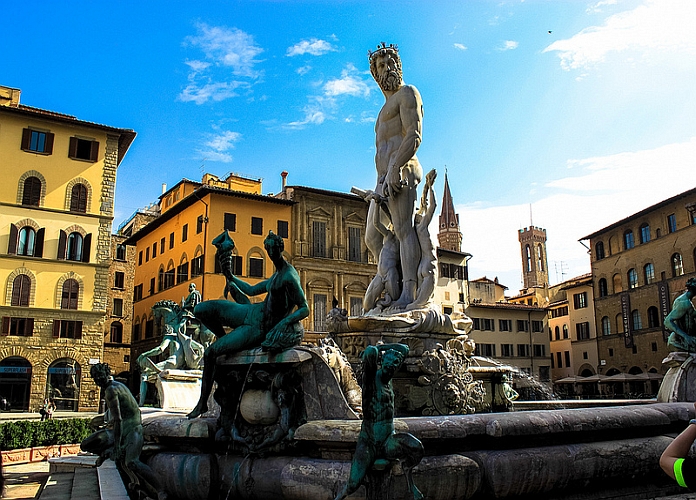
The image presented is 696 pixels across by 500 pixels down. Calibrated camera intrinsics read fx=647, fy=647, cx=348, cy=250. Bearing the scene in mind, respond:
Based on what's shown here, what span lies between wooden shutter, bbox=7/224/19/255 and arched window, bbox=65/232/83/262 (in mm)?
2836

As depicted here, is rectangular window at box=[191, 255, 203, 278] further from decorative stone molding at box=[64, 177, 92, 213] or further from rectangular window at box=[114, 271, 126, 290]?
rectangular window at box=[114, 271, 126, 290]

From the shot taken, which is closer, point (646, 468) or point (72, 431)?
point (646, 468)

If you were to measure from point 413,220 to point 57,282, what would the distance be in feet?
109

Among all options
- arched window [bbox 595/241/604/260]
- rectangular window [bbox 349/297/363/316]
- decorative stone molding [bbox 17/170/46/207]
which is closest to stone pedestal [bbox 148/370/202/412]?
Result: decorative stone molding [bbox 17/170/46/207]

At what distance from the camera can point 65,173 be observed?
38.9 meters

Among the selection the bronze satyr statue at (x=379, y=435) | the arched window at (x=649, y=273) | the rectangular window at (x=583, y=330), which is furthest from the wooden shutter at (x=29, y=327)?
the rectangular window at (x=583, y=330)

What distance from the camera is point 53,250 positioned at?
38.0 meters

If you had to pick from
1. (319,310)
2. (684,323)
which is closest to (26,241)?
→ (319,310)

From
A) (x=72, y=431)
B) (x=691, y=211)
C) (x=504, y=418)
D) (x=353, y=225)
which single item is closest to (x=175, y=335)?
(x=72, y=431)

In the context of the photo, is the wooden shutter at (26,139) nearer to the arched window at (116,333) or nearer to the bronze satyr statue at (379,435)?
the arched window at (116,333)

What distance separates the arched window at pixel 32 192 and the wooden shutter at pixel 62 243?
7.25 ft

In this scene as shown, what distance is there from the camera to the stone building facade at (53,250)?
35531 mm

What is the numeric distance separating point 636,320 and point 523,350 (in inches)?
482

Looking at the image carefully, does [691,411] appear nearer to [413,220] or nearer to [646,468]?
[646,468]
